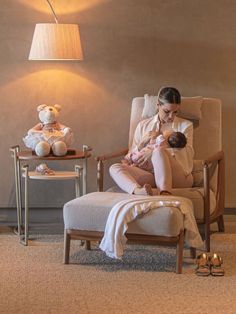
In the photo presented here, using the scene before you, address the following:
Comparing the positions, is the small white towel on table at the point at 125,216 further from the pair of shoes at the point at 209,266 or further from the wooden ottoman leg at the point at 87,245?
the wooden ottoman leg at the point at 87,245

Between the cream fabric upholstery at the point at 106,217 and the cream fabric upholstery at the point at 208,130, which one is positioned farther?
the cream fabric upholstery at the point at 208,130

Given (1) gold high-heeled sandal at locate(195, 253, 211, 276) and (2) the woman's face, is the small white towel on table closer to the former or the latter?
(1) gold high-heeled sandal at locate(195, 253, 211, 276)

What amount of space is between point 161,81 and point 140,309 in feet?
7.30

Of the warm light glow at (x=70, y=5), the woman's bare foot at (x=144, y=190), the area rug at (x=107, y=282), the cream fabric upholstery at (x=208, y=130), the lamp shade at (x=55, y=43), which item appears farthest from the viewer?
the warm light glow at (x=70, y=5)

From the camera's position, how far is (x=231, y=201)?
530cm

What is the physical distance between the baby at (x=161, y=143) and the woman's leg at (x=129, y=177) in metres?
0.05

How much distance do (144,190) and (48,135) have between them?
84cm

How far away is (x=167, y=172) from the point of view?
445 cm

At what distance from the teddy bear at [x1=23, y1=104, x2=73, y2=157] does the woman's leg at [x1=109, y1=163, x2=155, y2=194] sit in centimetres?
38

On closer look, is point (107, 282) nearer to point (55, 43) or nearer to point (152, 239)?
point (152, 239)

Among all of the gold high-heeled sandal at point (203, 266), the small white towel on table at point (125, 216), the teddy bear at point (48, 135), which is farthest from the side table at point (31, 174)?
the gold high-heeled sandal at point (203, 266)

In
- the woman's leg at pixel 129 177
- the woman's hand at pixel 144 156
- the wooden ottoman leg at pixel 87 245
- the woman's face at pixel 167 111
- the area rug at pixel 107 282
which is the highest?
the woman's face at pixel 167 111

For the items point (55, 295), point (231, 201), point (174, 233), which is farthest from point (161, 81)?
point (55, 295)

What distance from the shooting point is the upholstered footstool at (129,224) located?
3.97m
